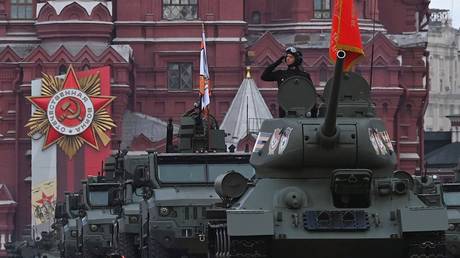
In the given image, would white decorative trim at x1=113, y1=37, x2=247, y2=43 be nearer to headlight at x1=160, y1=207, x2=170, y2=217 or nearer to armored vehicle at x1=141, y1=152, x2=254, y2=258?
armored vehicle at x1=141, y1=152, x2=254, y2=258

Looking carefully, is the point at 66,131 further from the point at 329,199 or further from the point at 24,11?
the point at 329,199

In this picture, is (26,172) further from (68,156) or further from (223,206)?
(223,206)

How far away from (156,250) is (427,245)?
8888mm

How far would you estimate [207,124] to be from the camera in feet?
111

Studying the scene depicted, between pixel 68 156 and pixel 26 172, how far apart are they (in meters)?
3.53

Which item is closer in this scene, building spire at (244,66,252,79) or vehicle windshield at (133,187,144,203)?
vehicle windshield at (133,187,144,203)

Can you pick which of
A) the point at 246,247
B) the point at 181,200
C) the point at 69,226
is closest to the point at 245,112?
the point at 69,226

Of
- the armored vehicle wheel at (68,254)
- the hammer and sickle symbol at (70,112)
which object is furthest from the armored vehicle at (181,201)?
the hammer and sickle symbol at (70,112)

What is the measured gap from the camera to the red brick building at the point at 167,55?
69562 mm

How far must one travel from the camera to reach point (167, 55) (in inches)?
2840

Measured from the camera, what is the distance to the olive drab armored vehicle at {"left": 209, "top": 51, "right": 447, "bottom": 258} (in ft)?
63.3

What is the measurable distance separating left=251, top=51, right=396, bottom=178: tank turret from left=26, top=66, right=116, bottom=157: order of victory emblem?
46.5 metres

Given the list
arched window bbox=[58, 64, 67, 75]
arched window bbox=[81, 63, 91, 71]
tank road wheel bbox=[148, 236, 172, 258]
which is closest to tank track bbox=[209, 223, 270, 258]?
tank road wheel bbox=[148, 236, 172, 258]

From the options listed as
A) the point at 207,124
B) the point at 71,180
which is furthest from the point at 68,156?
the point at 207,124
